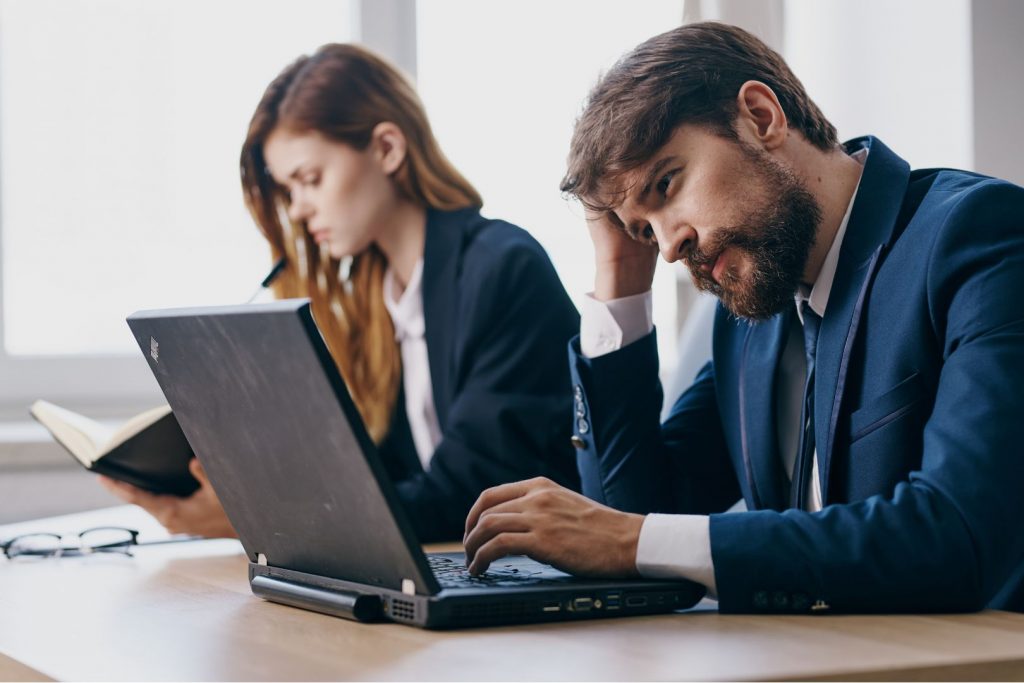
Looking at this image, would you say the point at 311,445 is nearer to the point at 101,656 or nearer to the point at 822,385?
the point at 101,656

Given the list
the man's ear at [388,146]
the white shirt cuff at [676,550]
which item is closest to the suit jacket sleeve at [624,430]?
the white shirt cuff at [676,550]

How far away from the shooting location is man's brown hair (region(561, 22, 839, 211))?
136cm

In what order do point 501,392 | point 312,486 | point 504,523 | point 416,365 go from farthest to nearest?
point 416,365, point 501,392, point 504,523, point 312,486

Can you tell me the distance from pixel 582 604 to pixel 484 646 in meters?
0.13

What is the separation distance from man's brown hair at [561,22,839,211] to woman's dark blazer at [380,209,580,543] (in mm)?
476

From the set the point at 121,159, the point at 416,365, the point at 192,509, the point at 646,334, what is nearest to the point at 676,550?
the point at 646,334

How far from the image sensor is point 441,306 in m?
2.04

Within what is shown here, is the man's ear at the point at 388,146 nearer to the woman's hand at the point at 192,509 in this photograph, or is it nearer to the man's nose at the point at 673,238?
the woman's hand at the point at 192,509

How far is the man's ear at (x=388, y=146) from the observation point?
2.22 metres

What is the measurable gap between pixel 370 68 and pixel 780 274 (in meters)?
1.13

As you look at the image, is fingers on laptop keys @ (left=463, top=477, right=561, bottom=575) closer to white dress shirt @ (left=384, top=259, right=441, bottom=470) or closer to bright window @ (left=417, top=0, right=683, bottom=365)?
white dress shirt @ (left=384, top=259, right=441, bottom=470)

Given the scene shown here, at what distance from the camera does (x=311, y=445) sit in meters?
0.92

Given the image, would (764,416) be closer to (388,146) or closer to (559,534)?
(559,534)

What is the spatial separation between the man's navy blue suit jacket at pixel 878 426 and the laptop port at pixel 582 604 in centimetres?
11
